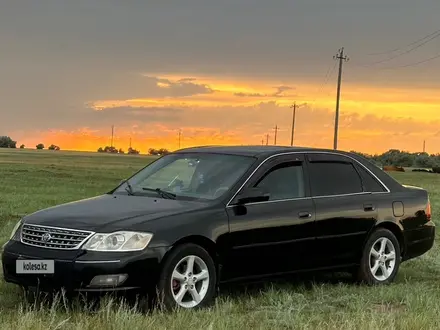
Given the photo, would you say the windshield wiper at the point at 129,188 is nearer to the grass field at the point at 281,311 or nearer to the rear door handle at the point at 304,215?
the grass field at the point at 281,311

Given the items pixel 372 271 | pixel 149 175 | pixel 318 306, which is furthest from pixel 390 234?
pixel 149 175

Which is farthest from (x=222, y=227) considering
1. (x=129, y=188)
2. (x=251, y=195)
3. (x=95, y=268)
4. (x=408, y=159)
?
(x=408, y=159)

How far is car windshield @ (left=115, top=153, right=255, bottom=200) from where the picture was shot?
6.99 m

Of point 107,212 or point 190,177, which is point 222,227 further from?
point 107,212

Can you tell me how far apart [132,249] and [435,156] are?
120 m

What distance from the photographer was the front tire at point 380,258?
7.96m

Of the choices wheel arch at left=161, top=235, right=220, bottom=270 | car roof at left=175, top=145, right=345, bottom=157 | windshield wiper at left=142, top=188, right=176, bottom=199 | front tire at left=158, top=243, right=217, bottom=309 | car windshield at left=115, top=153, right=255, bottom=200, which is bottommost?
front tire at left=158, top=243, right=217, bottom=309

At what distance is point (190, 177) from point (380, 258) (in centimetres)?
246

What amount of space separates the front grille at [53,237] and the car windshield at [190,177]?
1.18 m

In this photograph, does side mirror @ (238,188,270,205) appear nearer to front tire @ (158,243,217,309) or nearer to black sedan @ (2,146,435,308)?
black sedan @ (2,146,435,308)

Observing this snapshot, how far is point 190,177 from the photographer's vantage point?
728 centimetres

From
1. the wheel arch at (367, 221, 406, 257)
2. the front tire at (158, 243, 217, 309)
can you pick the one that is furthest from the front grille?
the wheel arch at (367, 221, 406, 257)

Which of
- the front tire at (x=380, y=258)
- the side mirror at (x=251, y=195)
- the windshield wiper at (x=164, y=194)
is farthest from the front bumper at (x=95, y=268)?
the front tire at (x=380, y=258)

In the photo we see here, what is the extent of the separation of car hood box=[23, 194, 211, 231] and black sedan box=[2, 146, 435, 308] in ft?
0.03
